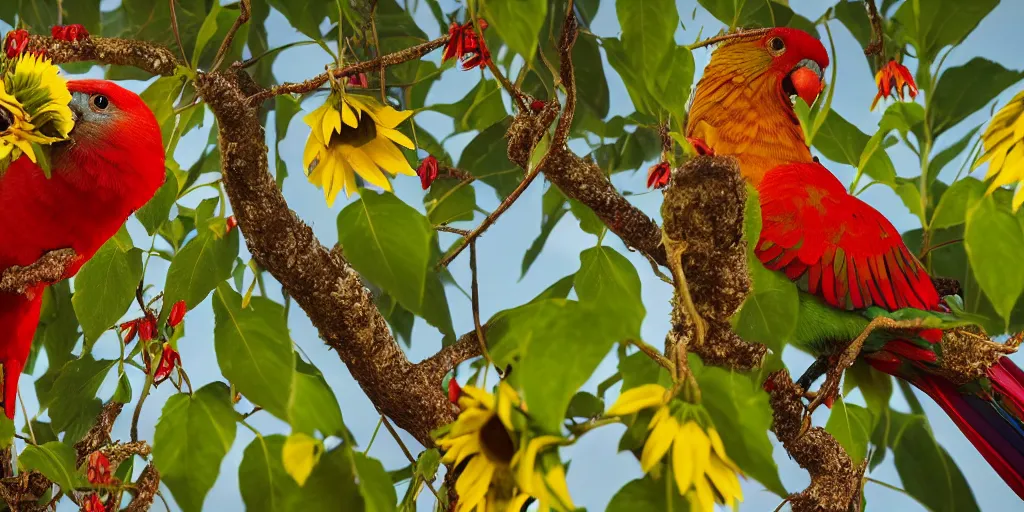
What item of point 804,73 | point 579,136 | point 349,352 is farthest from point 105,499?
point 804,73

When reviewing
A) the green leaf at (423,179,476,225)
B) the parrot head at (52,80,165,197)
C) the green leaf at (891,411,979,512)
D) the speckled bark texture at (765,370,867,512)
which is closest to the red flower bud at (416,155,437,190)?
the green leaf at (423,179,476,225)

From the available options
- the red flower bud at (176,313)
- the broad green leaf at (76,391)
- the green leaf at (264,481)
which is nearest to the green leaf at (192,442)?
the green leaf at (264,481)

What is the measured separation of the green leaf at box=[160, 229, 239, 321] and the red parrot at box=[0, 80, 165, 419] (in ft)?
0.11

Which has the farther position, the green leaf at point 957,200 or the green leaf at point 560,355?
the green leaf at point 957,200

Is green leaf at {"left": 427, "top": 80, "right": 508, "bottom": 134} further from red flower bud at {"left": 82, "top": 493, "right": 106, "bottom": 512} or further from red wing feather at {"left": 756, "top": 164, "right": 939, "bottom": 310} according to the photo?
red flower bud at {"left": 82, "top": 493, "right": 106, "bottom": 512}

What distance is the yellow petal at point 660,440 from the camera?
0.22 metres

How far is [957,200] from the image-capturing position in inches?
16.1

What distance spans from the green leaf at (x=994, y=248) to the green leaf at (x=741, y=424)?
10 centimetres

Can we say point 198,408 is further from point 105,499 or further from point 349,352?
point 105,499

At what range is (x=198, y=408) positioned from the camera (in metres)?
0.32

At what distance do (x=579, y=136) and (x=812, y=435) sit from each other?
25cm

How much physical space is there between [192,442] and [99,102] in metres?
0.19

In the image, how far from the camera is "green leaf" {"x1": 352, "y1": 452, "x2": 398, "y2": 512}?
299mm

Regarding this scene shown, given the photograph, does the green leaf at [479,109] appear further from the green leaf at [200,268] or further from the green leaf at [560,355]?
the green leaf at [560,355]
